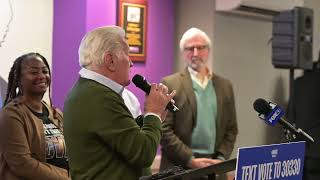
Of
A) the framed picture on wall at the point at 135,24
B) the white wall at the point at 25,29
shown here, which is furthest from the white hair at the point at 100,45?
the framed picture on wall at the point at 135,24

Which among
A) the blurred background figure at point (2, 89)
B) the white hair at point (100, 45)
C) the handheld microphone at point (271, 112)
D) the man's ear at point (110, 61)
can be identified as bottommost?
the blurred background figure at point (2, 89)

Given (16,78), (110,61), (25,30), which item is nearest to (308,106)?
(25,30)

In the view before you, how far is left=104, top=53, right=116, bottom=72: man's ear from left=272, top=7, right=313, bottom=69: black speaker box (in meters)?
3.12

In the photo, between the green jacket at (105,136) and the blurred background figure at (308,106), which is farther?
the blurred background figure at (308,106)

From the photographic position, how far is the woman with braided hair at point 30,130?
102 inches

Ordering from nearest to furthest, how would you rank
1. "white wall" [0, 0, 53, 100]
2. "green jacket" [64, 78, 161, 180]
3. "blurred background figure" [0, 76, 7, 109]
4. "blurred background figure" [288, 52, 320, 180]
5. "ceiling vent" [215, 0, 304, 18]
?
"green jacket" [64, 78, 161, 180] → "blurred background figure" [0, 76, 7, 109] → "white wall" [0, 0, 53, 100] → "ceiling vent" [215, 0, 304, 18] → "blurred background figure" [288, 52, 320, 180]

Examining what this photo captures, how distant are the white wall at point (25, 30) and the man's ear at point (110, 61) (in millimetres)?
1507

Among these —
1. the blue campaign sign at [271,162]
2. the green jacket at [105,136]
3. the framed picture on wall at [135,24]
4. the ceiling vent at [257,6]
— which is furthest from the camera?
the ceiling vent at [257,6]

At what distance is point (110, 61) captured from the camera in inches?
77.2

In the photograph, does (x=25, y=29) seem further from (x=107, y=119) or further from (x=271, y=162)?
(x=271, y=162)

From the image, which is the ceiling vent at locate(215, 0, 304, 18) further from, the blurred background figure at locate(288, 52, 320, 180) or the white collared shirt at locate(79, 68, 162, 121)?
the white collared shirt at locate(79, 68, 162, 121)

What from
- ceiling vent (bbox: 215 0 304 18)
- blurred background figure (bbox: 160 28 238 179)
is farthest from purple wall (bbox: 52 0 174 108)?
ceiling vent (bbox: 215 0 304 18)

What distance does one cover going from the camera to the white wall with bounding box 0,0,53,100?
11.1ft

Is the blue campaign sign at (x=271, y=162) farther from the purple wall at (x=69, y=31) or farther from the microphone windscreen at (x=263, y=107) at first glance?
the purple wall at (x=69, y=31)
